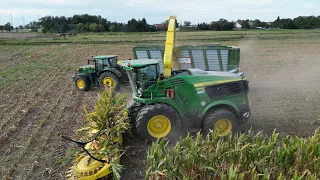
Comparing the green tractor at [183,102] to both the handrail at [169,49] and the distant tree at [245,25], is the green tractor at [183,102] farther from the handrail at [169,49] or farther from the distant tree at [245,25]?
the distant tree at [245,25]

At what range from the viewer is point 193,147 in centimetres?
521

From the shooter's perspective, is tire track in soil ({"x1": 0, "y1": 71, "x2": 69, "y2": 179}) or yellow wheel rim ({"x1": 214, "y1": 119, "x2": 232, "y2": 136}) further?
yellow wheel rim ({"x1": 214, "y1": 119, "x2": 232, "y2": 136})

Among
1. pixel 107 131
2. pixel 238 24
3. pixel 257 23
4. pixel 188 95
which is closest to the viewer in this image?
pixel 107 131

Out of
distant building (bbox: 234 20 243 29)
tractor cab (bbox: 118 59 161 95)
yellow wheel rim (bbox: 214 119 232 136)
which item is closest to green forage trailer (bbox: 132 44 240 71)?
tractor cab (bbox: 118 59 161 95)

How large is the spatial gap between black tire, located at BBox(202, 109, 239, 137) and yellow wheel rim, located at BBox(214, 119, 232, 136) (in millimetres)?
52

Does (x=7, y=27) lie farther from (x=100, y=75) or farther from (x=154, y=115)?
(x=154, y=115)

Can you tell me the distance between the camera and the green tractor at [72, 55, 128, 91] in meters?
13.1

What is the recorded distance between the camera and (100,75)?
13.3 meters

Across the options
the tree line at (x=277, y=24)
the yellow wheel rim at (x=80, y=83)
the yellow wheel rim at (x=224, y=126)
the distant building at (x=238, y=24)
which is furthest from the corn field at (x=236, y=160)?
the distant building at (x=238, y=24)

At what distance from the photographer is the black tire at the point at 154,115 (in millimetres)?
7129

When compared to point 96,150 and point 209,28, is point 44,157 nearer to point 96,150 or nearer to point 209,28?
point 96,150

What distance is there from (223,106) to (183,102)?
105 centimetres

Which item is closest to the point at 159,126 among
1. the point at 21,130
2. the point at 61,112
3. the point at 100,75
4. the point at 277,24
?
the point at 21,130

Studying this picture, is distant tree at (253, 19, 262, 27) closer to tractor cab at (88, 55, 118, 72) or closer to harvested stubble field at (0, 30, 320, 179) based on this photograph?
harvested stubble field at (0, 30, 320, 179)
